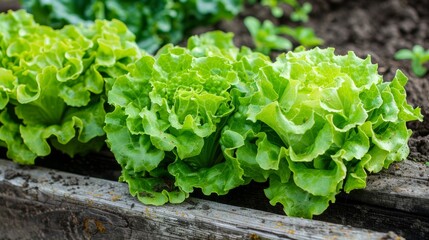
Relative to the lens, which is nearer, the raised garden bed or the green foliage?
the raised garden bed

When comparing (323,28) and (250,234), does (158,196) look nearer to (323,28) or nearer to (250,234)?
(250,234)

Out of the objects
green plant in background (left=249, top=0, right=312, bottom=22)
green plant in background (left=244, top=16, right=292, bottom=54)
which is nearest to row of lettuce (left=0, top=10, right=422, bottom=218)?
green plant in background (left=244, top=16, right=292, bottom=54)

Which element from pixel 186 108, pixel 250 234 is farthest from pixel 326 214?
pixel 186 108

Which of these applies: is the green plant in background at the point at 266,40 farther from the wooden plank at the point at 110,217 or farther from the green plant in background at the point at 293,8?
the wooden plank at the point at 110,217

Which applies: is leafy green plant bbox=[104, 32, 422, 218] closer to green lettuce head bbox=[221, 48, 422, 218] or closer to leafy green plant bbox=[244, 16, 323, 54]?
green lettuce head bbox=[221, 48, 422, 218]

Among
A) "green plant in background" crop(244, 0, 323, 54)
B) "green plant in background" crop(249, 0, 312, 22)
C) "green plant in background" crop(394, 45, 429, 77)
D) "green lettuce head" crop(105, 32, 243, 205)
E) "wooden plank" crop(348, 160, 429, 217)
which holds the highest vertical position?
"green lettuce head" crop(105, 32, 243, 205)
